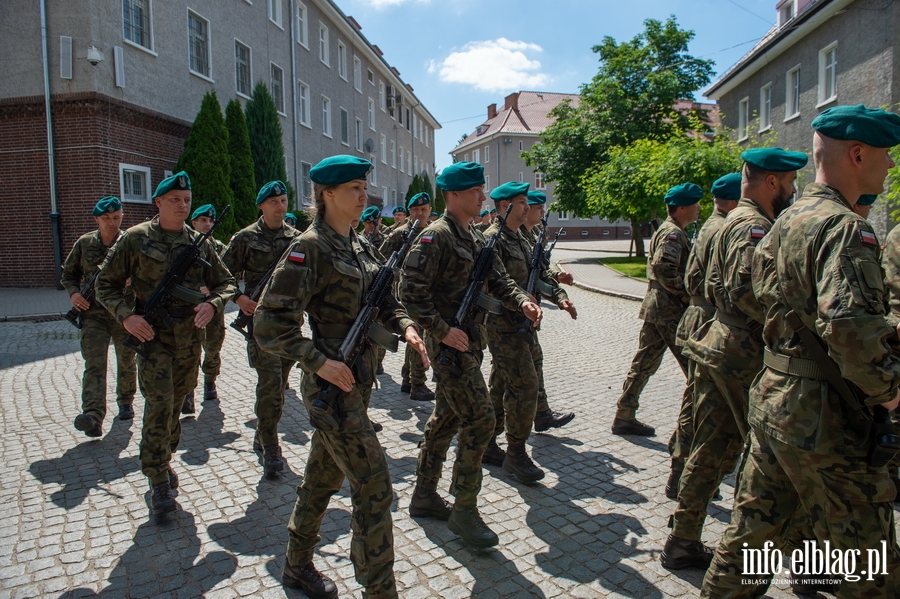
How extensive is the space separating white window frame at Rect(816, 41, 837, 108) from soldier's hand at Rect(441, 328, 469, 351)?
20.4m

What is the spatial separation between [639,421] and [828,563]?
11.4 ft

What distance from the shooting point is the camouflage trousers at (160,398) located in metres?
4.04

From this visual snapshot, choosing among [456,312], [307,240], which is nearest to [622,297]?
[456,312]

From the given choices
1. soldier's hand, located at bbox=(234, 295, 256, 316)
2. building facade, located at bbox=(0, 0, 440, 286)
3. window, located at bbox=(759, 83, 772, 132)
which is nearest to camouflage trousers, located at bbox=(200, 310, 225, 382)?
soldier's hand, located at bbox=(234, 295, 256, 316)

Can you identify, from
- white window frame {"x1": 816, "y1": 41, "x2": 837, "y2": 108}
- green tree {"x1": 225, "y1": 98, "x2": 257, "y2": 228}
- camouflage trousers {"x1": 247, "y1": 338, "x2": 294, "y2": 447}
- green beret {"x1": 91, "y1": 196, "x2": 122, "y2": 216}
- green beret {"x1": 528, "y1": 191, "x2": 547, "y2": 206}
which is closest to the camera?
camouflage trousers {"x1": 247, "y1": 338, "x2": 294, "y2": 447}

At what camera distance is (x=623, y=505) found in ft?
13.5

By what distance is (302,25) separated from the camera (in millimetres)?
26422

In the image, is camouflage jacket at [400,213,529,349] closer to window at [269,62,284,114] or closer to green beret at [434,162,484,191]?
green beret at [434,162,484,191]

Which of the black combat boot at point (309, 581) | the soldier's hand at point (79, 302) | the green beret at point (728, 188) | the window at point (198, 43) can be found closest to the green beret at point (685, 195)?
the green beret at point (728, 188)

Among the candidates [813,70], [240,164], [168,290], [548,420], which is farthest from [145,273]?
[813,70]

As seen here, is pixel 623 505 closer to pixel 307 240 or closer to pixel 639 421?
pixel 639 421

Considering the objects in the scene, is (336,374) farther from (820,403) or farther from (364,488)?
(820,403)

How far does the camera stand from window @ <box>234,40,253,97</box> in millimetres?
21177

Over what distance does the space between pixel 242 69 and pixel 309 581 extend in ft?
71.9
